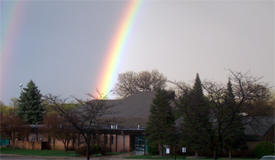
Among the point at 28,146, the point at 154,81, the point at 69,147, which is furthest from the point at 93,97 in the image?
the point at 154,81

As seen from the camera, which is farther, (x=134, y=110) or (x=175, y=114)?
(x=134, y=110)

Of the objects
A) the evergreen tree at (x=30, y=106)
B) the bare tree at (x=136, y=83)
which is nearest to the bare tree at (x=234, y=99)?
the evergreen tree at (x=30, y=106)

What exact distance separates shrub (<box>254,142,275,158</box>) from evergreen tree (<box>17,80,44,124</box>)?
38.3 meters

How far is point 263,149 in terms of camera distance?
3731cm

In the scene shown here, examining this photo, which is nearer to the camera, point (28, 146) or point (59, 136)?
point (59, 136)

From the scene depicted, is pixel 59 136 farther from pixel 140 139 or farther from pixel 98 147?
pixel 140 139

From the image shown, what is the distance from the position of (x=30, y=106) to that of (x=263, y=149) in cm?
4070

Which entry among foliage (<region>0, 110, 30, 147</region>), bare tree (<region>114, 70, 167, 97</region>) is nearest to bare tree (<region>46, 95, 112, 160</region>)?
foliage (<region>0, 110, 30, 147</region>)

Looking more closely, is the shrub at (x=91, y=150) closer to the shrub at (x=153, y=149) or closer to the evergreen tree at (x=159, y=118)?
the shrub at (x=153, y=149)

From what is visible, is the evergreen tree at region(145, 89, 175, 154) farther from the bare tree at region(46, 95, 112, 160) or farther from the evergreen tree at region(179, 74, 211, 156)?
the evergreen tree at region(179, 74, 211, 156)

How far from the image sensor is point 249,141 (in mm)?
41938

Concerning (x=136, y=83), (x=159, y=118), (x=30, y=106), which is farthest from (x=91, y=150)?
(x=136, y=83)

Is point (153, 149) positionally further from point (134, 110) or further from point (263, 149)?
point (134, 110)

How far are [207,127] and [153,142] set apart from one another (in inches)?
706
